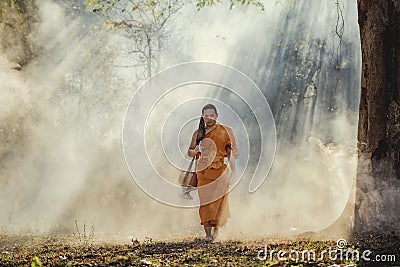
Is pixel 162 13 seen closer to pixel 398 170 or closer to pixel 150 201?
pixel 150 201

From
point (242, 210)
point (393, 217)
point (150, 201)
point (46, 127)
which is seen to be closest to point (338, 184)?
point (242, 210)

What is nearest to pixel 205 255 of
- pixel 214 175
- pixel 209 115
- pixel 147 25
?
pixel 214 175

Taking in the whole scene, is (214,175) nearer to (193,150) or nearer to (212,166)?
(212,166)

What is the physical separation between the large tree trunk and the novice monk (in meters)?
2.04

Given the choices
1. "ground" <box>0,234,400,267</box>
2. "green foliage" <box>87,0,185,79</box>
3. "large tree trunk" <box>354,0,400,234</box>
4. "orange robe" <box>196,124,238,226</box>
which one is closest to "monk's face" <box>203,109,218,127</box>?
"orange robe" <box>196,124,238,226</box>

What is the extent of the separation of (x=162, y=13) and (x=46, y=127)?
728 centimetres

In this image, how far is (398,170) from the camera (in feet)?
21.3

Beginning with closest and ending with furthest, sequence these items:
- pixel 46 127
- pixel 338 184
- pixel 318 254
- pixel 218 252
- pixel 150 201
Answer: pixel 318 254 < pixel 218 252 < pixel 338 184 < pixel 150 201 < pixel 46 127

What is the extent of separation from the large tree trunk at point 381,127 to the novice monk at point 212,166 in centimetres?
204

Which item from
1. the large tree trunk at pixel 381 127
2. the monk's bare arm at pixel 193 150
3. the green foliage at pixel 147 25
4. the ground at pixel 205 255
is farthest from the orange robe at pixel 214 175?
the green foliage at pixel 147 25

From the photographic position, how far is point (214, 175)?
7789mm

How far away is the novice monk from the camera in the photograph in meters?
7.73

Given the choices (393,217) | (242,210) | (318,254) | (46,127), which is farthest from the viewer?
(46,127)

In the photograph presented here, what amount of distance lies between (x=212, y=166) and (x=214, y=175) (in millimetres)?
151
